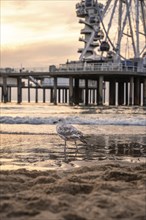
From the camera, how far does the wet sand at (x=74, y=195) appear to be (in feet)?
17.5

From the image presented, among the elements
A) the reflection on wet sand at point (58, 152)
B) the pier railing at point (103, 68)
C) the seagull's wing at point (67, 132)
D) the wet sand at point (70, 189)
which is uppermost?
the pier railing at point (103, 68)

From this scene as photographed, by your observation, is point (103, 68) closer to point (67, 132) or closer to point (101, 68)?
point (101, 68)

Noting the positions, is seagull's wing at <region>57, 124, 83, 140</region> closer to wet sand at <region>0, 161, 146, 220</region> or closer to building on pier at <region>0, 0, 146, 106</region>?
wet sand at <region>0, 161, 146, 220</region>

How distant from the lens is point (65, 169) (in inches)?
362

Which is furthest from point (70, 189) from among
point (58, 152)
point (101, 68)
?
point (101, 68)

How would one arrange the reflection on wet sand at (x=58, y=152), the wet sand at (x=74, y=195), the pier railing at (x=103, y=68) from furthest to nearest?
the pier railing at (x=103, y=68), the reflection on wet sand at (x=58, y=152), the wet sand at (x=74, y=195)

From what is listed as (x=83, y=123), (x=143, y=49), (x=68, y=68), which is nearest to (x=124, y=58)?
(x=143, y=49)

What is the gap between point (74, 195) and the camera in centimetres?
638

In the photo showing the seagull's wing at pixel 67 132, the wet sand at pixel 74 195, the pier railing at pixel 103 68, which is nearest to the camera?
the wet sand at pixel 74 195

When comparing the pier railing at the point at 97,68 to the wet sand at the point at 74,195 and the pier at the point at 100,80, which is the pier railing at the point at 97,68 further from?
the wet sand at the point at 74,195

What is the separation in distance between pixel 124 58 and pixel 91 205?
238ft

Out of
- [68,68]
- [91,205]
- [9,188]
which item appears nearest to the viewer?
[91,205]

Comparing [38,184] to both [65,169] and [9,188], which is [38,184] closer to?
[9,188]

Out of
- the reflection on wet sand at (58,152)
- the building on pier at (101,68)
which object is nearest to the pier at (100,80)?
the building on pier at (101,68)
